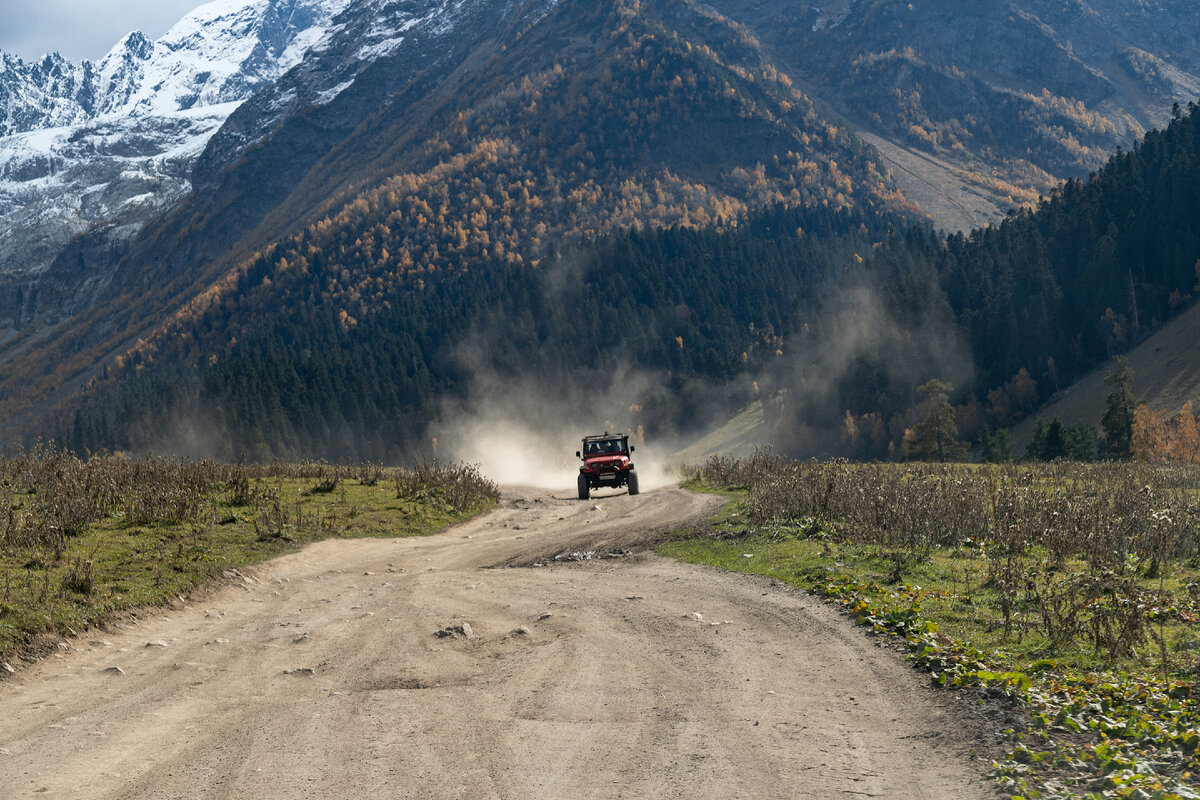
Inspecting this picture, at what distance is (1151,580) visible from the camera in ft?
49.9

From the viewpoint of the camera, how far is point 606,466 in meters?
42.4

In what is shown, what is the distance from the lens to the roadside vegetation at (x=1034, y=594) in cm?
798

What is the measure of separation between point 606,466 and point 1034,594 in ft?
97.0

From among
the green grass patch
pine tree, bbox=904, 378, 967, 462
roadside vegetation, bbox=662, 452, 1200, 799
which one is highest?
the green grass patch

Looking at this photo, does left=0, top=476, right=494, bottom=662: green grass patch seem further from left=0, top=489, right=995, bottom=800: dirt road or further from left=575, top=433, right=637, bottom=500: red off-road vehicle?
left=575, top=433, right=637, bottom=500: red off-road vehicle

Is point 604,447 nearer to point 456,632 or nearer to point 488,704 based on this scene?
point 456,632

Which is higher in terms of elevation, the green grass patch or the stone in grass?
the green grass patch

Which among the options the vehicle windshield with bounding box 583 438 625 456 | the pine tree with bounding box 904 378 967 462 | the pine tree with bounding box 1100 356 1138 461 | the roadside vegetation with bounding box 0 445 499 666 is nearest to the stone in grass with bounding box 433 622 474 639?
the roadside vegetation with bounding box 0 445 499 666

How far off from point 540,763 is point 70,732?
5218 mm

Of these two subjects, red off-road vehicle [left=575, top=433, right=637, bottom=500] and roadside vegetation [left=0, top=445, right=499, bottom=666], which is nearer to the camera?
roadside vegetation [left=0, top=445, right=499, bottom=666]

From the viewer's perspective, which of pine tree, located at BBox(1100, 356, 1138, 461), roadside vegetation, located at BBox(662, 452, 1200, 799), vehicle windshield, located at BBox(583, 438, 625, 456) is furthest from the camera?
pine tree, located at BBox(1100, 356, 1138, 461)

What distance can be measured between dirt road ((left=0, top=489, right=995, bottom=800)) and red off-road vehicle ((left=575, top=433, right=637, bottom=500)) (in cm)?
2463

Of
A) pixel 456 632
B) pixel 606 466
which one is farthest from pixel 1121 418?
pixel 456 632

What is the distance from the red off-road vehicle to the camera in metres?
42.0
